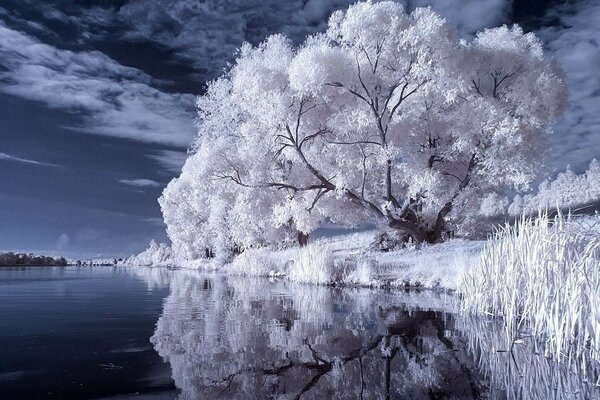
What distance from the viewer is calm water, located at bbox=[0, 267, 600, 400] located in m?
4.52

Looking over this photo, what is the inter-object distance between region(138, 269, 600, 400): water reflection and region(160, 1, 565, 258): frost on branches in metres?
14.1

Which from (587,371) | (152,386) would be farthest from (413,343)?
(152,386)

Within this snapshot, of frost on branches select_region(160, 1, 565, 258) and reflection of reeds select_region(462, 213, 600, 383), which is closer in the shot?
reflection of reeds select_region(462, 213, 600, 383)

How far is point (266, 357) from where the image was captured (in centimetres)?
582

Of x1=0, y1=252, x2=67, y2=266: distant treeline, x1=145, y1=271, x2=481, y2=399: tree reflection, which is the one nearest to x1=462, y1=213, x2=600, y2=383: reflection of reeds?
x1=145, y1=271, x2=481, y2=399: tree reflection

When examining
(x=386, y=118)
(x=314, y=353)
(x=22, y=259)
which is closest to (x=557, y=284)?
(x=314, y=353)

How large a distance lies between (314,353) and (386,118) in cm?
1833

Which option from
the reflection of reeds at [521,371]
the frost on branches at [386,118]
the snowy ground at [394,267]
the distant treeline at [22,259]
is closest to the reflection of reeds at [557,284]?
the reflection of reeds at [521,371]

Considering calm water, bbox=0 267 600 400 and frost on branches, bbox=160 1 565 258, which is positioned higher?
frost on branches, bbox=160 1 565 258

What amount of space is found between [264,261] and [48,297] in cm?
1799

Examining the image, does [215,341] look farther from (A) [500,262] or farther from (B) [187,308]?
(A) [500,262]

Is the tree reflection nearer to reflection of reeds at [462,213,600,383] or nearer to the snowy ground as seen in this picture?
reflection of reeds at [462,213,600,383]

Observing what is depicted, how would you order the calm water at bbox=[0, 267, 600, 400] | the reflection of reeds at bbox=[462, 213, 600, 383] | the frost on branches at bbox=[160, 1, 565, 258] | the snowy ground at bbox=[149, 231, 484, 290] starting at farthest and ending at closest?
the frost on branches at bbox=[160, 1, 565, 258] < the snowy ground at bbox=[149, 231, 484, 290] < the reflection of reeds at bbox=[462, 213, 600, 383] < the calm water at bbox=[0, 267, 600, 400]

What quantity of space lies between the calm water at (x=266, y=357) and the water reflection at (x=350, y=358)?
2 centimetres
